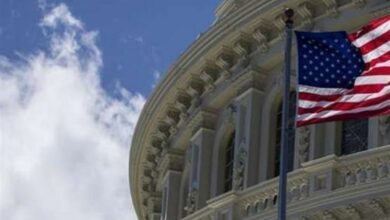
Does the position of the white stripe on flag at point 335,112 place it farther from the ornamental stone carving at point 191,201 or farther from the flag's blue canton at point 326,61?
the ornamental stone carving at point 191,201

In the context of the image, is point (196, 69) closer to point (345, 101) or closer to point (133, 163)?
point (133, 163)

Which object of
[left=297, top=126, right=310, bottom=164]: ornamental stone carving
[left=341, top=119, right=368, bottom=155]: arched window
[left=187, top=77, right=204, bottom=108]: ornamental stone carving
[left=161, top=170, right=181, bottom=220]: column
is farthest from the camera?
[left=161, top=170, right=181, bottom=220]: column

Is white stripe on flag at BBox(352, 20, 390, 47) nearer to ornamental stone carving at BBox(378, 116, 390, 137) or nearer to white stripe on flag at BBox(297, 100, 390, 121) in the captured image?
white stripe on flag at BBox(297, 100, 390, 121)

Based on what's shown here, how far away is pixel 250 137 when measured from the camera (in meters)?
31.6

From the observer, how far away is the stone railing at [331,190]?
1021 inches

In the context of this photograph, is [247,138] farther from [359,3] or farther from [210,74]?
[359,3]

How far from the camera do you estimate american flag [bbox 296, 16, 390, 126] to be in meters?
20.0

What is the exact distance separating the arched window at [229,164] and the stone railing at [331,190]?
3.30m

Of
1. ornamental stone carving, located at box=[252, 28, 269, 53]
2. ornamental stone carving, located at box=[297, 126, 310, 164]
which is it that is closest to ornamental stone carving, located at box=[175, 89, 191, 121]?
ornamental stone carving, located at box=[252, 28, 269, 53]

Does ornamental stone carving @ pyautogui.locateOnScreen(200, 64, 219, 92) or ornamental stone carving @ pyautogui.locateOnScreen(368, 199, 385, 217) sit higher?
ornamental stone carving @ pyautogui.locateOnScreen(200, 64, 219, 92)

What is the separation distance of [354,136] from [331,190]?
7.66 feet

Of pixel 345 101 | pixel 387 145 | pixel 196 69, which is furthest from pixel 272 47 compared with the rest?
pixel 345 101

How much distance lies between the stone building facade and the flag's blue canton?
5.83 metres

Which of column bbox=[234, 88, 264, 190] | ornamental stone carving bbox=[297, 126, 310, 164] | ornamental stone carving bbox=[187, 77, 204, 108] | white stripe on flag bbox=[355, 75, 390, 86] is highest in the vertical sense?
ornamental stone carving bbox=[187, 77, 204, 108]
